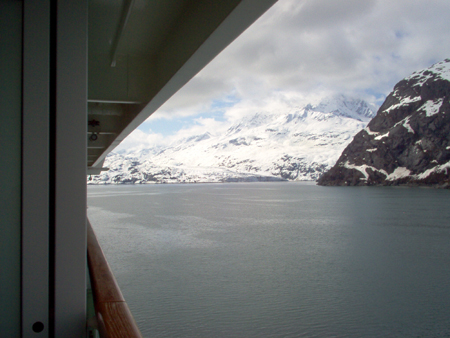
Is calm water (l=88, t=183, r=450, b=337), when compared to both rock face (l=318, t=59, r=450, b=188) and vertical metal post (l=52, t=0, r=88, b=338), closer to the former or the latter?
vertical metal post (l=52, t=0, r=88, b=338)

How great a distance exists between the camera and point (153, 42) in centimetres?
305

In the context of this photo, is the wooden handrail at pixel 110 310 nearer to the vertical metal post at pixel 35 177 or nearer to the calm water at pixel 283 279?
the vertical metal post at pixel 35 177

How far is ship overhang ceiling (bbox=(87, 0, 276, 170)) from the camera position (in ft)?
5.66

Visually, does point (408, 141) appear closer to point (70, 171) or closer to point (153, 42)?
point (153, 42)

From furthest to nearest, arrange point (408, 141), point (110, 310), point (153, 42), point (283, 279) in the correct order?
point (408, 141), point (283, 279), point (153, 42), point (110, 310)

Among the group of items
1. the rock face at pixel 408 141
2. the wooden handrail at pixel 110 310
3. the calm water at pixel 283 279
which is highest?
the rock face at pixel 408 141

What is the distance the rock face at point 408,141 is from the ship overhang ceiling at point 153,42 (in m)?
78.8

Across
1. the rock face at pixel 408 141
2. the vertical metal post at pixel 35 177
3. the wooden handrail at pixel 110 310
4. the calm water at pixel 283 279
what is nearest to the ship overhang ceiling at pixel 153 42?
the vertical metal post at pixel 35 177

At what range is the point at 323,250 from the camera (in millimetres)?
18062

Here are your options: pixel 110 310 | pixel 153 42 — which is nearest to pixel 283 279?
pixel 153 42

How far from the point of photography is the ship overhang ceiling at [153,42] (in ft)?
5.66

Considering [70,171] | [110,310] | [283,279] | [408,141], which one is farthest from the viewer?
[408,141]

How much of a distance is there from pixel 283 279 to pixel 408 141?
253ft

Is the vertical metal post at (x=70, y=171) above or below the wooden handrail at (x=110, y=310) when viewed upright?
above
